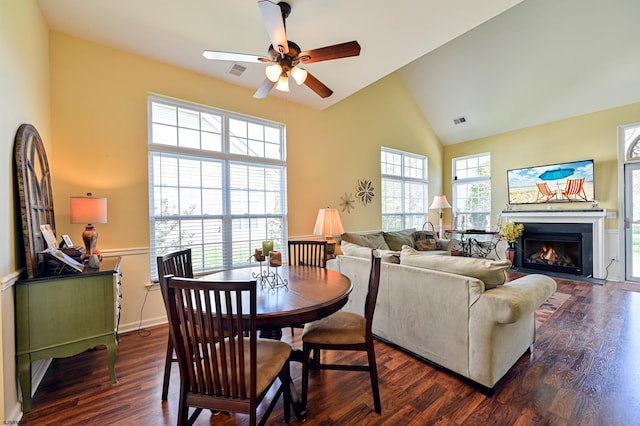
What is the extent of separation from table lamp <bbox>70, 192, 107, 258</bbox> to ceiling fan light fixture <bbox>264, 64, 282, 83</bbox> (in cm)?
195

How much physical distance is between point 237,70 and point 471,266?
342 cm

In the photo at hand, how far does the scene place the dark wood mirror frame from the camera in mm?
1903

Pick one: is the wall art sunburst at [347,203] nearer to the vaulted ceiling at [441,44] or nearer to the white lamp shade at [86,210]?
the vaulted ceiling at [441,44]

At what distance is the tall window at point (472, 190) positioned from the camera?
6395 mm

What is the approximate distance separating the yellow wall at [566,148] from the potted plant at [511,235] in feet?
1.82

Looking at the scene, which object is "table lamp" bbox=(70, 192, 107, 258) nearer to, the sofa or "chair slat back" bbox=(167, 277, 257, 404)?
"chair slat back" bbox=(167, 277, 257, 404)

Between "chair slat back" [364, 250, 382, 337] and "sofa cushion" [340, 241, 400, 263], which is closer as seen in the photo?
"chair slat back" [364, 250, 382, 337]

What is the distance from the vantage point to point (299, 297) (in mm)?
1697

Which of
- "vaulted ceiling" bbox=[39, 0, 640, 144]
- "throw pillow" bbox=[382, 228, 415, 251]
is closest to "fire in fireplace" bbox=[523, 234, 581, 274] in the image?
"vaulted ceiling" bbox=[39, 0, 640, 144]

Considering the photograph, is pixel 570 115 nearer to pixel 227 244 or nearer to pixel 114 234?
pixel 227 244

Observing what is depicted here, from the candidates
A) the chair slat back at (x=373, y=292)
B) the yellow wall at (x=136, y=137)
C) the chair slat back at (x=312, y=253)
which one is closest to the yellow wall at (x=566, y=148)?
the yellow wall at (x=136, y=137)

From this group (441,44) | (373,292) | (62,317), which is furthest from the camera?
(441,44)

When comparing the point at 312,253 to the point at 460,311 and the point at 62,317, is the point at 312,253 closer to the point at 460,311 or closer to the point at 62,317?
the point at 460,311

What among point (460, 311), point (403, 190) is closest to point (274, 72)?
point (460, 311)
